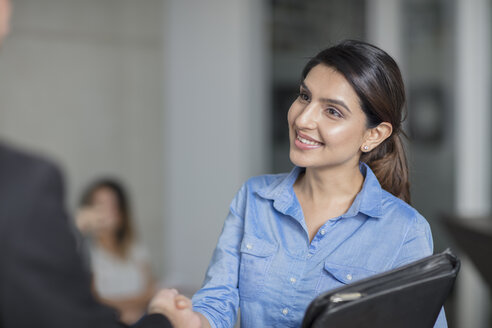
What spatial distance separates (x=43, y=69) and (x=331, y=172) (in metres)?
3.62

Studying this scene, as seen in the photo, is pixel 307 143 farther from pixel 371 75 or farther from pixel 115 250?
pixel 115 250

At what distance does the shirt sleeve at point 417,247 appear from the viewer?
1.43 m

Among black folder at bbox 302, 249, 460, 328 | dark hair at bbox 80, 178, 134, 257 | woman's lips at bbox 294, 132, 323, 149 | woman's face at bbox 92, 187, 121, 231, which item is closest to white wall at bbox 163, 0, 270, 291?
dark hair at bbox 80, 178, 134, 257

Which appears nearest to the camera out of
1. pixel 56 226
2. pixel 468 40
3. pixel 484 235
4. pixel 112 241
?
pixel 56 226

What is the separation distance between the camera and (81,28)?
4.73 metres

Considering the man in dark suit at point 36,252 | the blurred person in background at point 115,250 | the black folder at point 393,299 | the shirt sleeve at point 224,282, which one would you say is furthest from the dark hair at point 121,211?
the man in dark suit at point 36,252

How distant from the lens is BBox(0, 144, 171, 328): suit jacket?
86 centimetres

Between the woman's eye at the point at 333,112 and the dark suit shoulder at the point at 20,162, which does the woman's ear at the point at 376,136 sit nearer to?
the woman's eye at the point at 333,112

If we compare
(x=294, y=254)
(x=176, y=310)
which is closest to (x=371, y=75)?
(x=294, y=254)

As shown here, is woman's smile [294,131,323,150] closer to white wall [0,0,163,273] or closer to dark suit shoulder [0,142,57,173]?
dark suit shoulder [0,142,57,173]

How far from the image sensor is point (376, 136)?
5.17 ft

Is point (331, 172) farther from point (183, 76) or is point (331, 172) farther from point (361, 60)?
point (183, 76)

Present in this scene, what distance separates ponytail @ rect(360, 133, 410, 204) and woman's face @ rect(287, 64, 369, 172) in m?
0.13

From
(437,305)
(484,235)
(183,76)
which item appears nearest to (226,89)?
(183,76)
